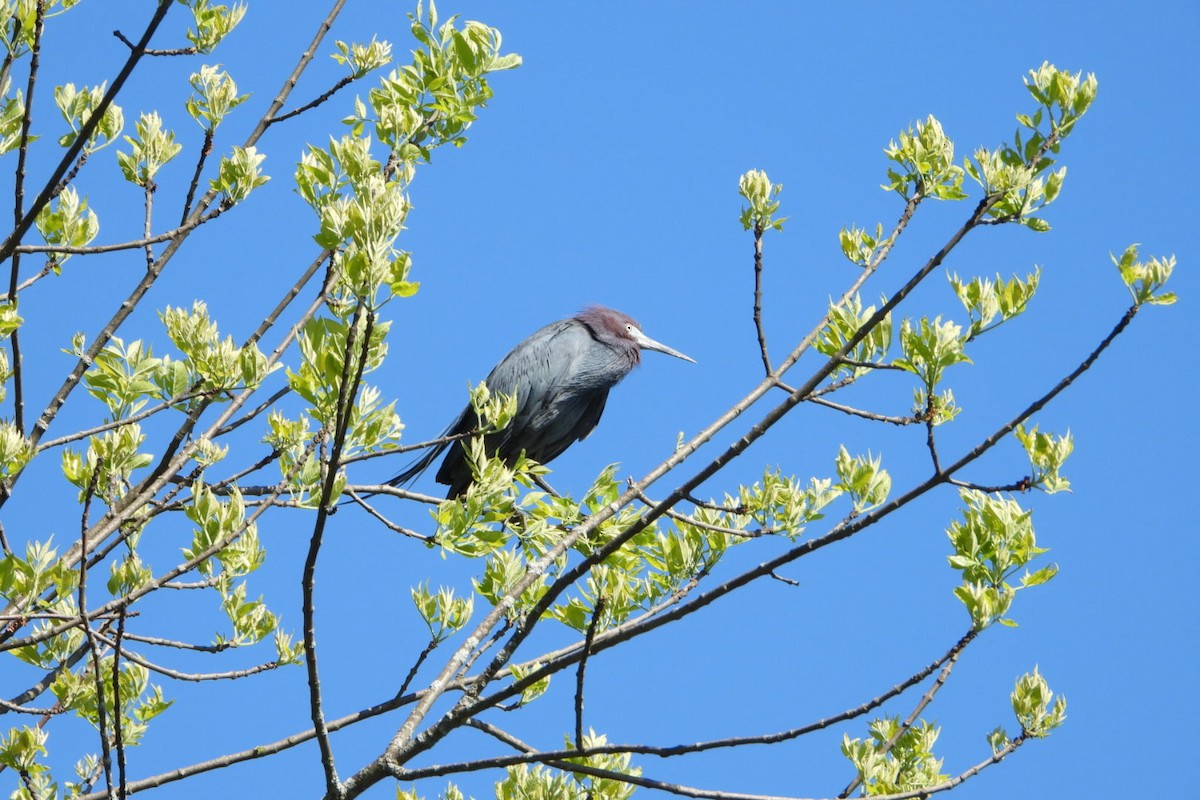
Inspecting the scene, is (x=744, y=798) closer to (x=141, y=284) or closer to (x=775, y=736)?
(x=775, y=736)

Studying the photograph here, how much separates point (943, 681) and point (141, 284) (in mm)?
2695

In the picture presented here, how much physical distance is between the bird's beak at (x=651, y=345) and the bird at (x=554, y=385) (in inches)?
4.7

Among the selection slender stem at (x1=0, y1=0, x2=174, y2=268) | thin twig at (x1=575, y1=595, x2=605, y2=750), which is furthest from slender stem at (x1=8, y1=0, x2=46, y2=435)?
thin twig at (x1=575, y1=595, x2=605, y2=750)

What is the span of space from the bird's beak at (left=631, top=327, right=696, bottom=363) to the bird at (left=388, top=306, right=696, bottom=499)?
119 mm

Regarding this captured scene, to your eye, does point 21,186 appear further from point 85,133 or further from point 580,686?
point 580,686

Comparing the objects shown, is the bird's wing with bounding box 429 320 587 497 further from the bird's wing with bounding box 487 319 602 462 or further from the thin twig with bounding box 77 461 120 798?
the thin twig with bounding box 77 461 120 798

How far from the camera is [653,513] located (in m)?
3.05

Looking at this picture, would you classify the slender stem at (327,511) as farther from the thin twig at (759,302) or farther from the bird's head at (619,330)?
the bird's head at (619,330)

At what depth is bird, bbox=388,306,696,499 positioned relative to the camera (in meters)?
8.05

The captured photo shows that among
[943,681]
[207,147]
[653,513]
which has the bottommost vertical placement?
[943,681]

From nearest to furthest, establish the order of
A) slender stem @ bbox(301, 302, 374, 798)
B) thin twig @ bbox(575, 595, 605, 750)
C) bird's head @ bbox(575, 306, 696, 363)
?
slender stem @ bbox(301, 302, 374, 798) → thin twig @ bbox(575, 595, 605, 750) → bird's head @ bbox(575, 306, 696, 363)

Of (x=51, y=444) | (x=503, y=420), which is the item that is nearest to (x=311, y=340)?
(x=503, y=420)

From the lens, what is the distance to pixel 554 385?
8.09 metres

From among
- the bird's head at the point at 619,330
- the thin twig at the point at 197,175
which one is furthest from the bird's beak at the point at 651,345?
the thin twig at the point at 197,175
